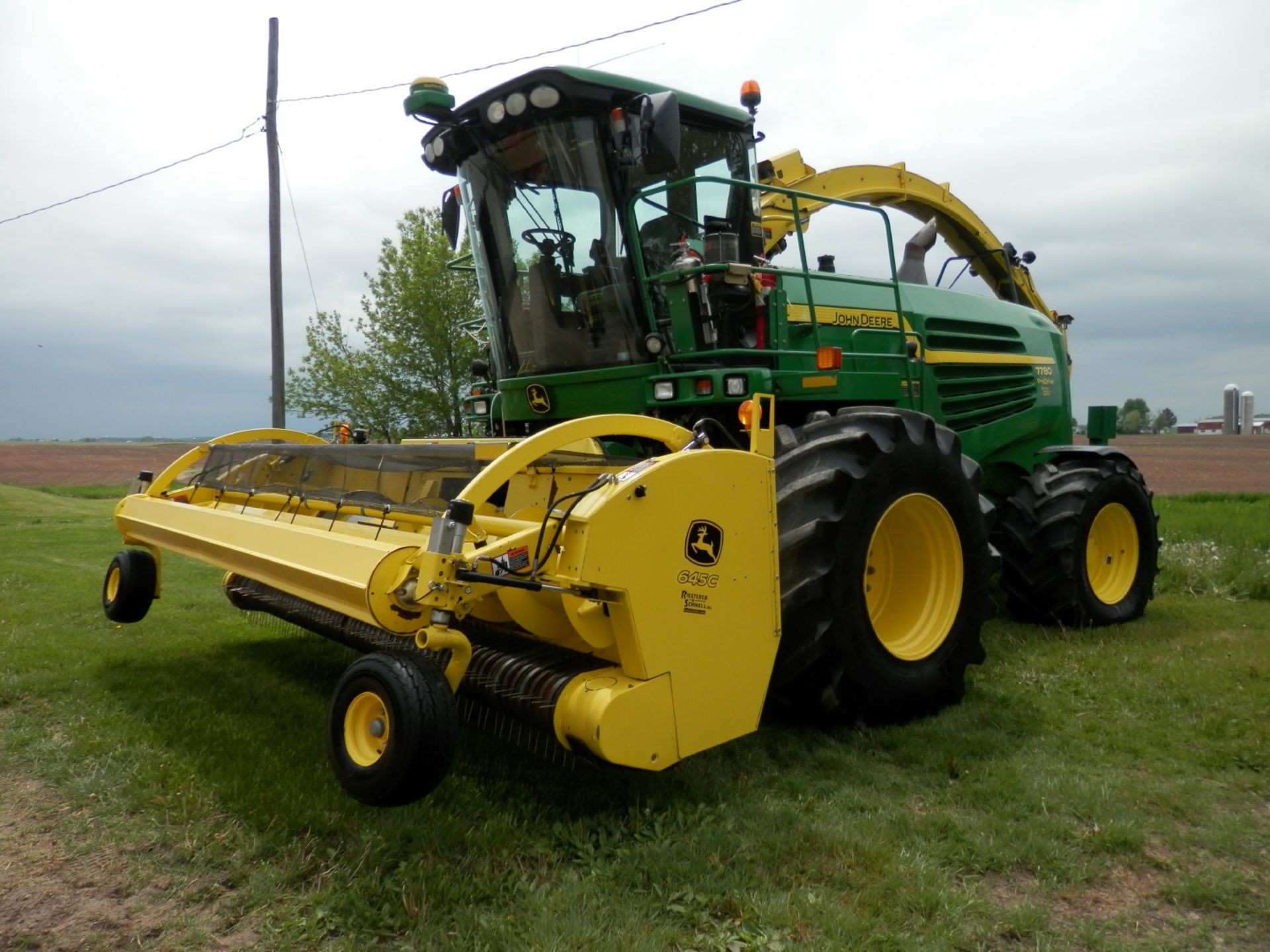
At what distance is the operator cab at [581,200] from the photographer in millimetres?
4328

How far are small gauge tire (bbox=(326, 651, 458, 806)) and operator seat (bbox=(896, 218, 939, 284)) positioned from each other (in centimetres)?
490

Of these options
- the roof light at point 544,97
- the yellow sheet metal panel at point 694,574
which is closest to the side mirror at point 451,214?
the roof light at point 544,97

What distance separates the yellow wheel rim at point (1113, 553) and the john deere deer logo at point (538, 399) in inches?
154

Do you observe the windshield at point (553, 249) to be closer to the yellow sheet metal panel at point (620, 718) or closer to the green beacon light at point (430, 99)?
the green beacon light at point (430, 99)

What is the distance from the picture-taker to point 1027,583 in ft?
19.8

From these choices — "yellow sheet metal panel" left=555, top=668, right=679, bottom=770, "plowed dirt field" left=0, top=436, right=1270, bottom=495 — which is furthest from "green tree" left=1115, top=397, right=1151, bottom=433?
"yellow sheet metal panel" left=555, top=668, right=679, bottom=770

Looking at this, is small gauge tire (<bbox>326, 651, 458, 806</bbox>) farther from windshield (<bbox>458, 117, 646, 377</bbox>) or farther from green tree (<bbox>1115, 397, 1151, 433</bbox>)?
green tree (<bbox>1115, 397, 1151, 433</bbox>)

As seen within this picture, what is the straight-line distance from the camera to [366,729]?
8.84 feet

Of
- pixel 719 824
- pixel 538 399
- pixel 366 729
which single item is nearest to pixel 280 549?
pixel 366 729

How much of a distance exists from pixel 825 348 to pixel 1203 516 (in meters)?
8.01

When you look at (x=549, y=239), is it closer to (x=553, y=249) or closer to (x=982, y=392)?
(x=553, y=249)

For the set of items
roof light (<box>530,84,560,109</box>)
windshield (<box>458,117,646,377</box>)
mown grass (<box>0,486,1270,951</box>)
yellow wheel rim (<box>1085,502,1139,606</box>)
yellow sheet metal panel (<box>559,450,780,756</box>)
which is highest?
roof light (<box>530,84,560,109</box>)

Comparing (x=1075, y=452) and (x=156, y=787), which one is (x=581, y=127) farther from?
(x=1075, y=452)

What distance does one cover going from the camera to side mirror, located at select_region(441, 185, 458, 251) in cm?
532
